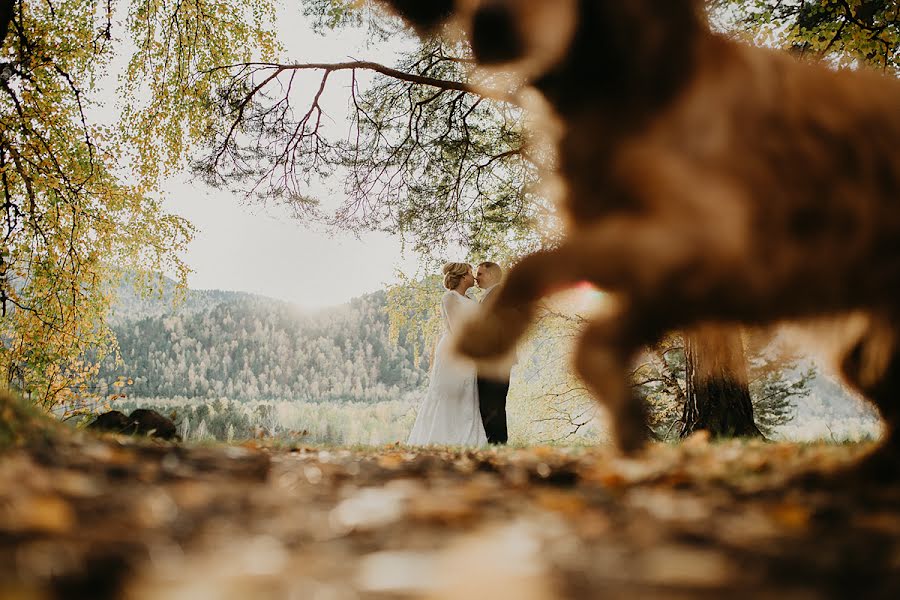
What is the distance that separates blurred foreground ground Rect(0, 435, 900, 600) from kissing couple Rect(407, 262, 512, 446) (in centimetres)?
556

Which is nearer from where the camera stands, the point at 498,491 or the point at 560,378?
the point at 498,491

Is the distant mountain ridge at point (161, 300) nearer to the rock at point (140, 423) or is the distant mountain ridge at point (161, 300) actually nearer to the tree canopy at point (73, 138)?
the tree canopy at point (73, 138)

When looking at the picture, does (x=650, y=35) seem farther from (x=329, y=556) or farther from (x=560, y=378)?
(x=560, y=378)

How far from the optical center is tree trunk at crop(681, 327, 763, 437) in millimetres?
5426

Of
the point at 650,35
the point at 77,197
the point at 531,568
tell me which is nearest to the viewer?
the point at 531,568

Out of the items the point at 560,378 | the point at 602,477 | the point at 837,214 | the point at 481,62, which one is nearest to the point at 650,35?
the point at 481,62

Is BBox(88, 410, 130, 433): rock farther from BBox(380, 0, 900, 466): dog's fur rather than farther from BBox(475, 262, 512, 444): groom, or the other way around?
BBox(380, 0, 900, 466): dog's fur

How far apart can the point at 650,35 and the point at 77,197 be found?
672 cm

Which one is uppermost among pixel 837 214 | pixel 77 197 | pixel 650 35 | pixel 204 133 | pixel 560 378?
pixel 204 133

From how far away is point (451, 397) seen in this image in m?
7.48

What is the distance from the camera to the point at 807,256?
1.80 m

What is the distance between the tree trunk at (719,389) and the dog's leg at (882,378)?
3.12 m

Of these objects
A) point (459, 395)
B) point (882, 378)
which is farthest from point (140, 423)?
point (882, 378)

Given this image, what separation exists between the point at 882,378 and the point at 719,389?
Answer: 3.61 meters
